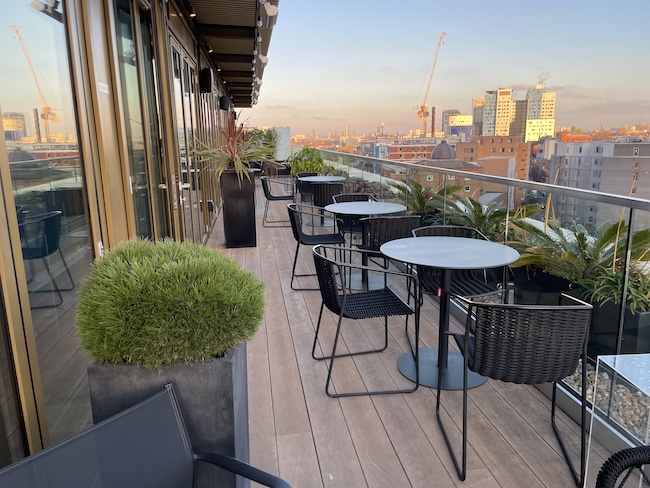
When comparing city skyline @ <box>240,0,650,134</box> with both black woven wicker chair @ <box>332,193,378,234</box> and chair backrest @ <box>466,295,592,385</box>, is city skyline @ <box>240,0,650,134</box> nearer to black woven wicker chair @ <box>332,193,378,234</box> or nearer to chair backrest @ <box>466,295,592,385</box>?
black woven wicker chair @ <box>332,193,378,234</box>

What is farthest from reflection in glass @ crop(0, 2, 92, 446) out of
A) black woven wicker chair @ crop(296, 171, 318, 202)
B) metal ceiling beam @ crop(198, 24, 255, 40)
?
black woven wicker chair @ crop(296, 171, 318, 202)

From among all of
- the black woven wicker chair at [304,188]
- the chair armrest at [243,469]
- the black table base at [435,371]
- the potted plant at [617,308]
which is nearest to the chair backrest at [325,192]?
the black woven wicker chair at [304,188]

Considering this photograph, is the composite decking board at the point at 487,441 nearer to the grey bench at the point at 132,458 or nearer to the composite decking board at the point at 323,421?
the composite decking board at the point at 323,421

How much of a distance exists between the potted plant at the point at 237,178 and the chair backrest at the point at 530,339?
4.14m

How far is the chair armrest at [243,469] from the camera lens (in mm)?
1169

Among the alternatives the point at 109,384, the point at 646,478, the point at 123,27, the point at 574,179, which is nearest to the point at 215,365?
the point at 109,384

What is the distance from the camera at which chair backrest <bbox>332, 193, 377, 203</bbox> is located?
529 cm

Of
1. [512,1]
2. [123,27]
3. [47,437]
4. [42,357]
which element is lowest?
[47,437]

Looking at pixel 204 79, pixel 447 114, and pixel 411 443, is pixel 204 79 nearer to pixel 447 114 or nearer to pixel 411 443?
pixel 411 443

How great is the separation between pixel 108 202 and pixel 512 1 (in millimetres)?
59574

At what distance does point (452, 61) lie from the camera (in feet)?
190

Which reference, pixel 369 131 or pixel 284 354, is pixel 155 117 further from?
pixel 369 131

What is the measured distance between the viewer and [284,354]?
3240 millimetres

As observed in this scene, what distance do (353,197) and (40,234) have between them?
3953mm
